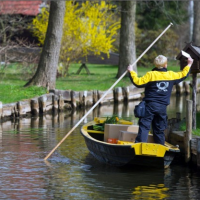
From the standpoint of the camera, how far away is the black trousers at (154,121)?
1167 centimetres

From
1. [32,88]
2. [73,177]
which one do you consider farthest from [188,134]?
[32,88]

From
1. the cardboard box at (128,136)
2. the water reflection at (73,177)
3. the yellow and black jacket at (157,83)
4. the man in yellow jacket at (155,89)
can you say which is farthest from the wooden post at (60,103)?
the yellow and black jacket at (157,83)

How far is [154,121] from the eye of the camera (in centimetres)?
1192

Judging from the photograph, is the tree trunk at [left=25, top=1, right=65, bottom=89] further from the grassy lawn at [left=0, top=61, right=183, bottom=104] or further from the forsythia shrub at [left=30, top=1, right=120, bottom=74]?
the forsythia shrub at [left=30, top=1, right=120, bottom=74]

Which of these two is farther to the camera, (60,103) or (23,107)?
(60,103)

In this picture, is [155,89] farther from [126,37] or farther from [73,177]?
[126,37]

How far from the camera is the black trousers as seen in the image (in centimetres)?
1167

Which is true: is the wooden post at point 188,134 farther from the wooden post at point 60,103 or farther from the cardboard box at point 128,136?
the wooden post at point 60,103

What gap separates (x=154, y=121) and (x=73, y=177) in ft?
6.57

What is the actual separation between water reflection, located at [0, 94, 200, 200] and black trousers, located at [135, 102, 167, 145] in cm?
72

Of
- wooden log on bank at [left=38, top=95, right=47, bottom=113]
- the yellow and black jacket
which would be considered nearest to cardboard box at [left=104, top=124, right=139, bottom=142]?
the yellow and black jacket

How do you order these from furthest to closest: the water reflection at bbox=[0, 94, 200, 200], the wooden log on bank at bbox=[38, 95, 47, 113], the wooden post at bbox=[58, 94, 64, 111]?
1. the wooden post at bbox=[58, 94, 64, 111]
2. the wooden log on bank at bbox=[38, 95, 47, 113]
3. the water reflection at bbox=[0, 94, 200, 200]

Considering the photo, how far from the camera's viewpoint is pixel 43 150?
14.2 meters

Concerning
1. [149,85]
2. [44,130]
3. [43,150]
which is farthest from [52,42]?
[149,85]
